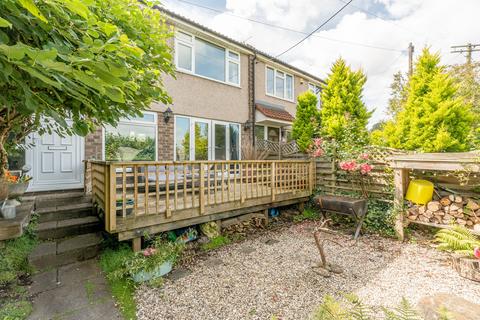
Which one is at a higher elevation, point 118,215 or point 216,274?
point 118,215

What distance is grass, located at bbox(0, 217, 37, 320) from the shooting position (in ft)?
7.98

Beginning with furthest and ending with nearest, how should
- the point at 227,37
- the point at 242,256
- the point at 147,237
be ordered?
the point at 227,37 → the point at 242,256 → the point at 147,237

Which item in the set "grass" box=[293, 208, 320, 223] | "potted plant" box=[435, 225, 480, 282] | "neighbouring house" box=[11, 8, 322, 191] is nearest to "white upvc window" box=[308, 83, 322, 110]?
"neighbouring house" box=[11, 8, 322, 191]

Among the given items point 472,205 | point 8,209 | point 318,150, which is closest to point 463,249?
point 472,205

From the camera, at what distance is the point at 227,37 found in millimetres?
8422

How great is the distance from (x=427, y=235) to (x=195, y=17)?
28.9 ft

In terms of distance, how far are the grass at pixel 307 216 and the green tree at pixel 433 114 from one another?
3.53 m

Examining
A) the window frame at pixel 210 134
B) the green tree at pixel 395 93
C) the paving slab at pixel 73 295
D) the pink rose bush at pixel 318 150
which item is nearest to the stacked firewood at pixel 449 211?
the pink rose bush at pixel 318 150

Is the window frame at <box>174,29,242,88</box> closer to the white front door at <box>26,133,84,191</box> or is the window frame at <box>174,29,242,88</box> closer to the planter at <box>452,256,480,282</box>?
the white front door at <box>26,133,84,191</box>

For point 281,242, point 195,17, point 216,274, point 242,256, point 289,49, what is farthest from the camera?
point 289,49

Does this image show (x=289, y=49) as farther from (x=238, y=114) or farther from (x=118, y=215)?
(x=118, y=215)

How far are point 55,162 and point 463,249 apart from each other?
8.31 m

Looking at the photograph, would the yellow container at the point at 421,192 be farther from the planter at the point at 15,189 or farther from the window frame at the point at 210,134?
the planter at the point at 15,189

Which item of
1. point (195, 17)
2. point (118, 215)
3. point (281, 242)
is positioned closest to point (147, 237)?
point (118, 215)
